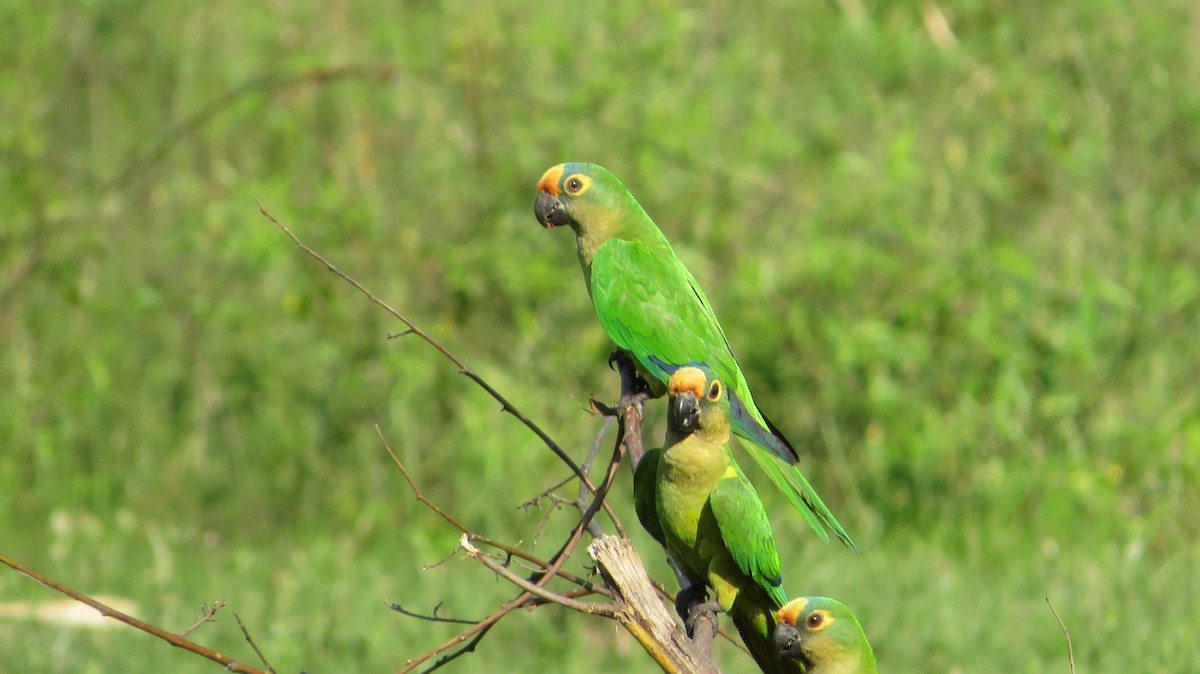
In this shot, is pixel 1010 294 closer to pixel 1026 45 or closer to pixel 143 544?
pixel 1026 45

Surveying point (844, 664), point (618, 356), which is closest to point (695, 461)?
point (844, 664)

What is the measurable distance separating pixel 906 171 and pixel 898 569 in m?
1.68

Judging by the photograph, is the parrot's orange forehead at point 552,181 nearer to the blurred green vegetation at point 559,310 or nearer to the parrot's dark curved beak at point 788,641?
the parrot's dark curved beak at point 788,641

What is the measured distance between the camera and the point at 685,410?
7.97 ft

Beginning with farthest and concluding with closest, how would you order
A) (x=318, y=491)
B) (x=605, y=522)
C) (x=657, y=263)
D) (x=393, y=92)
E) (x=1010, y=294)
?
(x=393, y=92)
(x=318, y=491)
(x=1010, y=294)
(x=605, y=522)
(x=657, y=263)

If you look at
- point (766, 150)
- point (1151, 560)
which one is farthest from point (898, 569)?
point (766, 150)

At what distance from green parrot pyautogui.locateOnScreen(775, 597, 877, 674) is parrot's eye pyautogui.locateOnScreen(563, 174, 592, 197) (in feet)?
4.15

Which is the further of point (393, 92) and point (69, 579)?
point (393, 92)

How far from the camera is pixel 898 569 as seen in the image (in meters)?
5.39

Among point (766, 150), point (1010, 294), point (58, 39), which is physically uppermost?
point (58, 39)

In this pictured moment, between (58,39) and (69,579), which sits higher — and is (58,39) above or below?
above

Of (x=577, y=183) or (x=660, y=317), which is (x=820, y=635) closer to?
(x=660, y=317)

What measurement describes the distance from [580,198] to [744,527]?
4.02 ft

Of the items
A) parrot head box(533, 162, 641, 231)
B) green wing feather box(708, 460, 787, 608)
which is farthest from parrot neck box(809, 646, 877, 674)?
parrot head box(533, 162, 641, 231)
